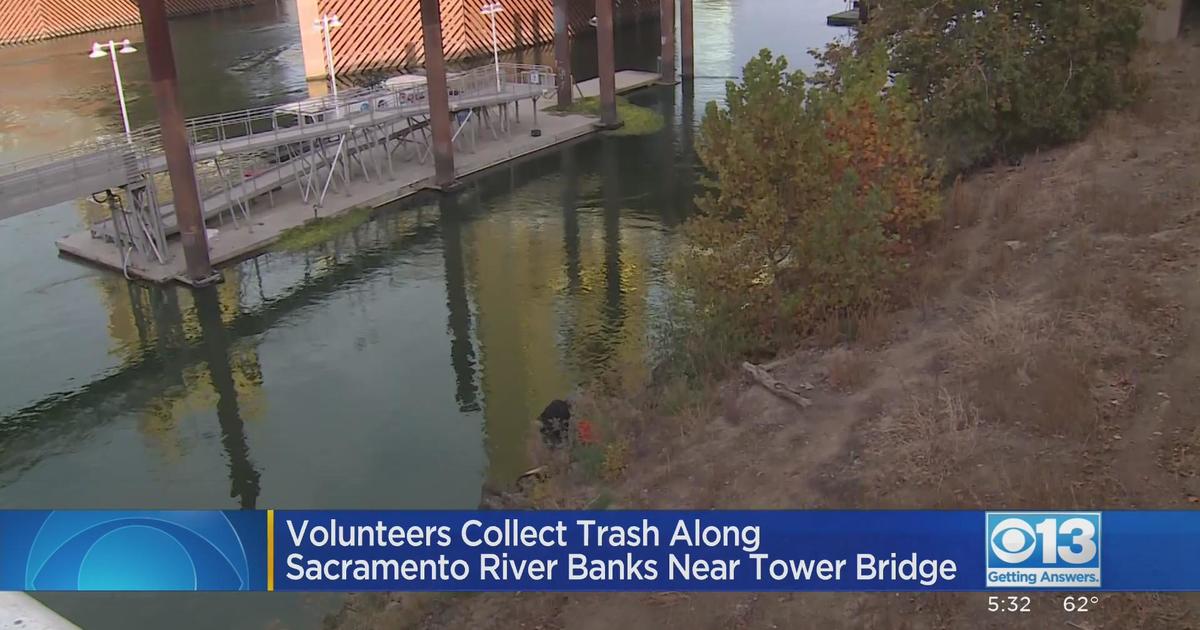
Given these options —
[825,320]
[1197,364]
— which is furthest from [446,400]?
[1197,364]

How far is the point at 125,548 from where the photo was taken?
766 cm

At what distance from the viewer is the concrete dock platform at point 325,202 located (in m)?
27.7

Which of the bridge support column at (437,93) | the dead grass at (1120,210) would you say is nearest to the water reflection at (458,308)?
the bridge support column at (437,93)

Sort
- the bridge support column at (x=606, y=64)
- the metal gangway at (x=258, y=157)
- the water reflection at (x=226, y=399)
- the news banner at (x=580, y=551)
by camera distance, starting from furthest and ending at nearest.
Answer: the bridge support column at (x=606, y=64)
the metal gangway at (x=258, y=157)
the water reflection at (x=226, y=399)
the news banner at (x=580, y=551)

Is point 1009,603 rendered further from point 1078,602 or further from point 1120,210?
point 1120,210

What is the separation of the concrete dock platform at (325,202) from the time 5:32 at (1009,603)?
2305cm

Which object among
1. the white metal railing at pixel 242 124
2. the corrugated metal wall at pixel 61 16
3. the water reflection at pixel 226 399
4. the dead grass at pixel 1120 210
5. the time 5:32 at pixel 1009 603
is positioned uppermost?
the corrugated metal wall at pixel 61 16

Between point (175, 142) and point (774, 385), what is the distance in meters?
17.8

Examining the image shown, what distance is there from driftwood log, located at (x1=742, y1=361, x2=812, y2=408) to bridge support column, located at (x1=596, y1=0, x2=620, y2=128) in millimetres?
26830

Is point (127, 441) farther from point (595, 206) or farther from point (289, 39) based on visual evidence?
point (289, 39)

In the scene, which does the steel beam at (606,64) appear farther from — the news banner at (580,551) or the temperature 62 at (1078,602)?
the news banner at (580,551)

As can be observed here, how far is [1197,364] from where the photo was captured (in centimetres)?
1227

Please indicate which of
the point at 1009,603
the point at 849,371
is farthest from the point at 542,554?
the point at 849,371

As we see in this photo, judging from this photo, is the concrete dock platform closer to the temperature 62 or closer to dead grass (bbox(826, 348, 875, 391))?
dead grass (bbox(826, 348, 875, 391))
